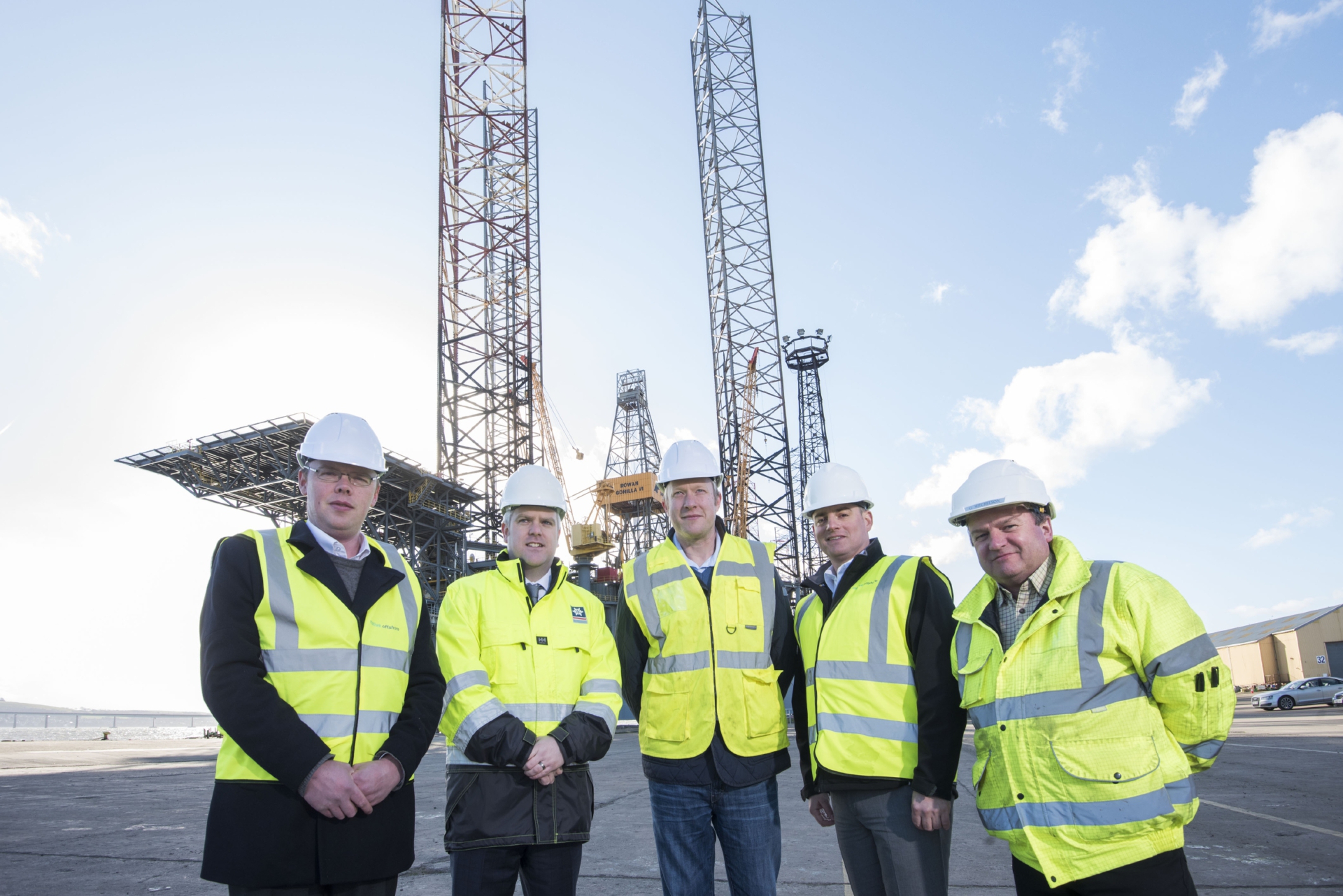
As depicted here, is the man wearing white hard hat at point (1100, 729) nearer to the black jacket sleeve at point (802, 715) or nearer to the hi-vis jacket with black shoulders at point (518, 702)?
the black jacket sleeve at point (802, 715)

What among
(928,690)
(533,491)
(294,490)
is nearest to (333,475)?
(533,491)

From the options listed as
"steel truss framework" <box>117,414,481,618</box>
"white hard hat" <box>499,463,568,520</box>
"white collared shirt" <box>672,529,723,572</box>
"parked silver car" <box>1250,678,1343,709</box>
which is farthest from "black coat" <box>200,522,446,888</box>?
"parked silver car" <box>1250,678,1343,709</box>

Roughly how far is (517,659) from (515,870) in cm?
79

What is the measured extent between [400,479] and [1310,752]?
95.2 ft

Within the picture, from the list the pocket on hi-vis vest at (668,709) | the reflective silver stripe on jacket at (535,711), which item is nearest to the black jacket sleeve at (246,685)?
the reflective silver stripe on jacket at (535,711)

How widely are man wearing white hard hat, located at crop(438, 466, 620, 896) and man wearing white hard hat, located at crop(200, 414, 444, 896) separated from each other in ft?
0.68

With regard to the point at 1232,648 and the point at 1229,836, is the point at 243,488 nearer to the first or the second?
the point at 1229,836

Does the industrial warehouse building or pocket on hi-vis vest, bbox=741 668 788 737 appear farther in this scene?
the industrial warehouse building

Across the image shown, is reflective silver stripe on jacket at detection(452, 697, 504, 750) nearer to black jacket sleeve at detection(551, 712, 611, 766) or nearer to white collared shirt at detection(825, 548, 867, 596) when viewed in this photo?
black jacket sleeve at detection(551, 712, 611, 766)

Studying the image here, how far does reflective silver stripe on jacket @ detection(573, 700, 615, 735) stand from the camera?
125 inches

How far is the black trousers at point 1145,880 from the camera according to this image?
7.81ft

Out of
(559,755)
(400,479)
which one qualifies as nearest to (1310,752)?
(559,755)

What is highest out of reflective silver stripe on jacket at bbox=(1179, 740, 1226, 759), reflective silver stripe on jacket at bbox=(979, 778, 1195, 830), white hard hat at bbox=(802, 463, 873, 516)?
white hard hat at bbox=(802, 463, 873, 516)

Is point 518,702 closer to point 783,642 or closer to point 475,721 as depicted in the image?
point 475,721
